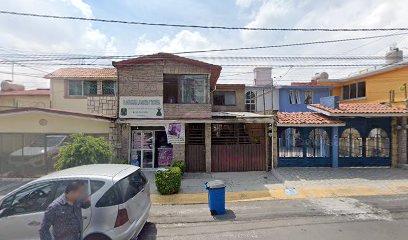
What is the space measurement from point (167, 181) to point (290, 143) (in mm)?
7146

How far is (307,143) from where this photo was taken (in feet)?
43.5

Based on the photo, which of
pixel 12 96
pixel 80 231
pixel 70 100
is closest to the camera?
pixel 80 231

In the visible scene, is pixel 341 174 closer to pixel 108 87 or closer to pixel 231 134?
pixel 231 134

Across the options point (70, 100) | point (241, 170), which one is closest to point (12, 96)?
point (70, 100)

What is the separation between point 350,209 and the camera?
7.71 metres

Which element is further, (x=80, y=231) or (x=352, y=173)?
(x=352, y=173)

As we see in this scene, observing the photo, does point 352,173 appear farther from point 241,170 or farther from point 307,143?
point 241,170

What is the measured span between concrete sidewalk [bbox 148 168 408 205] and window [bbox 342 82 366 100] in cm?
945

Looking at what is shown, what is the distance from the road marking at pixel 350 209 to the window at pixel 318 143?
487 centimetres

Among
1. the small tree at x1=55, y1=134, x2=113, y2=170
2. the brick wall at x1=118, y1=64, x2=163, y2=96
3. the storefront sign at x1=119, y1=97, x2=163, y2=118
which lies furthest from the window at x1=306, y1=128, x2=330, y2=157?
the small tree at x1=55, y1=134, x2=113, y2=170

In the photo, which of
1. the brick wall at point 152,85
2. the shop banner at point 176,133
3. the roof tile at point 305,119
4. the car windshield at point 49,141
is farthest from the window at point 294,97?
the car windshield at point 49,141

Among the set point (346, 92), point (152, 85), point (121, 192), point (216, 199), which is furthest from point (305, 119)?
point (346, 92)

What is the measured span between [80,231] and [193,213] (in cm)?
448

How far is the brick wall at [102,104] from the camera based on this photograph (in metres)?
17.5
